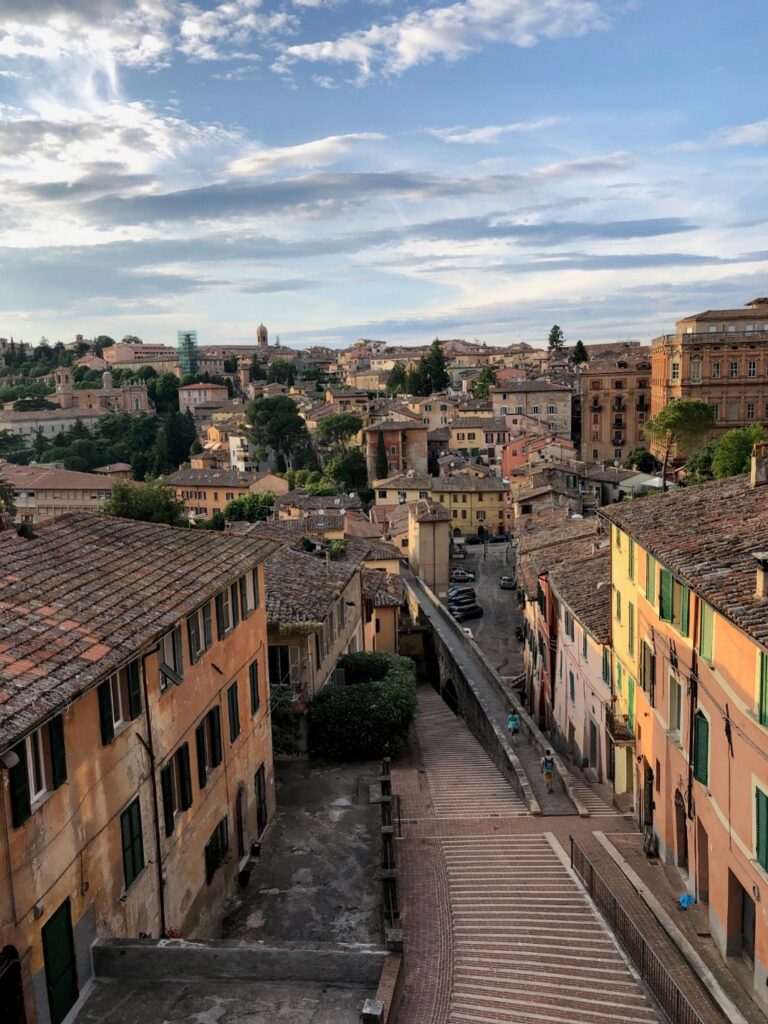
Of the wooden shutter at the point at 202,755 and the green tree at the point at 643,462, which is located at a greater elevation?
the wooden shutter at the point at 202,755

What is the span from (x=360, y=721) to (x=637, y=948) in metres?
12.2

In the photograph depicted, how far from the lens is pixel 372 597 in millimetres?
44812

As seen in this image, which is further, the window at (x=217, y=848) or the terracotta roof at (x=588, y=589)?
the terracotta roof at (x=588, y=589)

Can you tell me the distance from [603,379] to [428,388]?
47340 millimetres

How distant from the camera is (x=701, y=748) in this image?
1878 centimetres

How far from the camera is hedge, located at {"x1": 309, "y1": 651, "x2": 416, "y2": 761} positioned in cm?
2717

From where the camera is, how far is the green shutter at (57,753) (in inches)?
459

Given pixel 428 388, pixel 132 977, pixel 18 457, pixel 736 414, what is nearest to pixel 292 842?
pixel 132 977

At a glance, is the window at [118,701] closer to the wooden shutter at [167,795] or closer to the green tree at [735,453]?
the wooden shutter at [167,795]

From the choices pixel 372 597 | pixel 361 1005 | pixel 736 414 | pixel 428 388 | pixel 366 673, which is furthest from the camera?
pixel 428 388

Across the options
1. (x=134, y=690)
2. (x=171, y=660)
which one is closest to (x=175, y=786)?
(x=171, y=660)

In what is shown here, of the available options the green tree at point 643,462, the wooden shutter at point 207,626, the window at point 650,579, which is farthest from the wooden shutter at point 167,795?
the green tree at point 643,462

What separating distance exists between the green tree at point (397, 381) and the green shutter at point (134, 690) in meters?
142

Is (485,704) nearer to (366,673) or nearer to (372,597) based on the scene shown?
(366,673)
